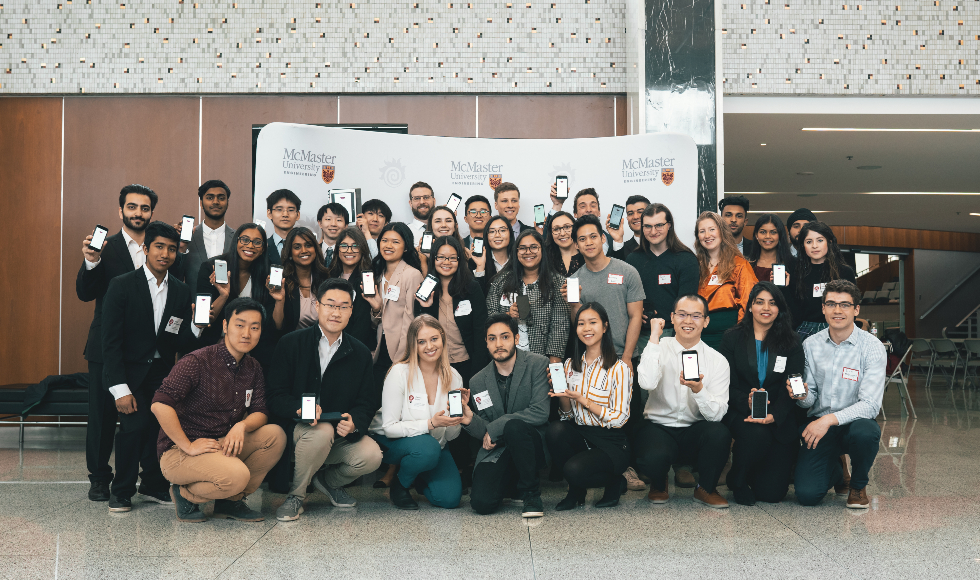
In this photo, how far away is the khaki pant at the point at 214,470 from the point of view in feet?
11.0

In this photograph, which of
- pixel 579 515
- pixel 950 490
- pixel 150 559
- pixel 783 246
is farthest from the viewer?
pixel 783 246

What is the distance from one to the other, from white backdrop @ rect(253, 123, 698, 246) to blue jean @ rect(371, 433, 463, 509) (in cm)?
220

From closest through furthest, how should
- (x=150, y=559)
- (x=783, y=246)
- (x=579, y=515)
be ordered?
(x=150, y=559)
(x=579, y=515)
(x=783, y=246)

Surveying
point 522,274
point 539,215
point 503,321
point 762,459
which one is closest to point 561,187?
point 539,215

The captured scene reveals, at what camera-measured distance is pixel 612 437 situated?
12.2 ft

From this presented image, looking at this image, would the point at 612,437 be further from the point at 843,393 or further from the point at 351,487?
the point at 351,487

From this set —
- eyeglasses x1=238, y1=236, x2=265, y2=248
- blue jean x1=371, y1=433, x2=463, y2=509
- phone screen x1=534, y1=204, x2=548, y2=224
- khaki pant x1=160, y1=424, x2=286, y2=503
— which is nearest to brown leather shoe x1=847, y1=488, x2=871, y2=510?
blue jean x1=371, y1=433, x2=463, y2=509

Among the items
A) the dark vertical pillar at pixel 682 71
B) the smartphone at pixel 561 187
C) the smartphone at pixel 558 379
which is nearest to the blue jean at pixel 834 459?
the smartphone at pixel 558 379

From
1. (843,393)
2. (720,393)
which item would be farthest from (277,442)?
(843,393)

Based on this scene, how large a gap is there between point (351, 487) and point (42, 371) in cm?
401

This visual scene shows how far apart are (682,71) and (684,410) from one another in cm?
367

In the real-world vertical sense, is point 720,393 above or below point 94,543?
above

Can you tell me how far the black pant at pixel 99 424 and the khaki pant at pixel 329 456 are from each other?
1069 mm

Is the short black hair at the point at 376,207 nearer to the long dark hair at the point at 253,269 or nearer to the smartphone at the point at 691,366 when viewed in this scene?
the long dark hair at the point at 253,269
